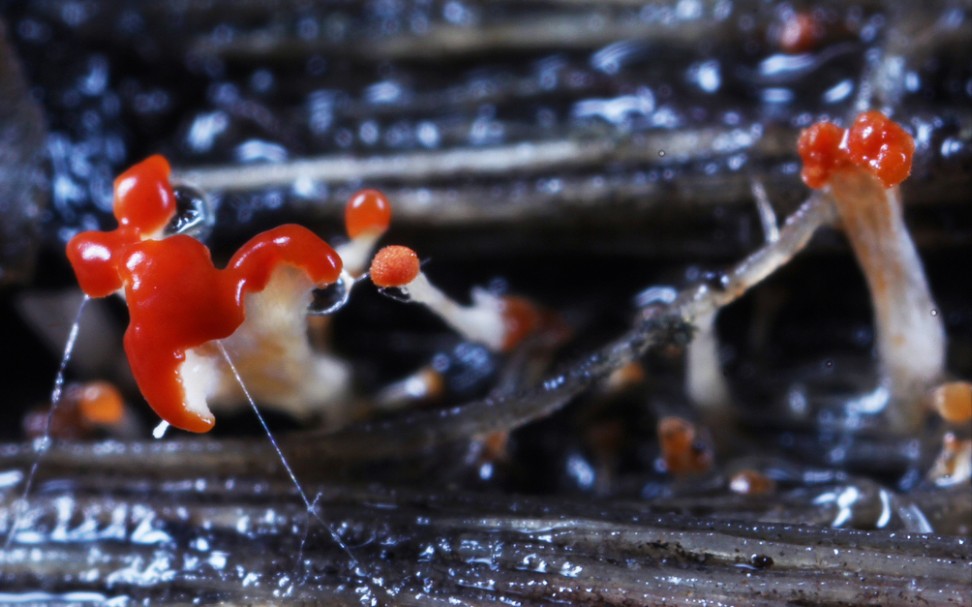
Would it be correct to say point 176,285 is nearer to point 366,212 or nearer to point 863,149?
point 366,212

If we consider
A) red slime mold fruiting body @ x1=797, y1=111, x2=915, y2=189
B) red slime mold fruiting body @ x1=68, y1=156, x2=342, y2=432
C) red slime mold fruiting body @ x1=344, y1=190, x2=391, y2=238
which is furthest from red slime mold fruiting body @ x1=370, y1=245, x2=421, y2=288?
red slime mold fruiting body @ x1=797, y1=111, x2=915, y2=189

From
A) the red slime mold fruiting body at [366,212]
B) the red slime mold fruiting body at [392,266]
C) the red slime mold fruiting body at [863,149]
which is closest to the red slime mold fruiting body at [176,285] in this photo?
the red slime mold fruiting body at [392,266]

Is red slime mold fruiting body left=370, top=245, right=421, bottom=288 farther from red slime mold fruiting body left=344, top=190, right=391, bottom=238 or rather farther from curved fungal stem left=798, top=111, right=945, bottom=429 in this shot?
curved fungal stem left=798, top=111, right=945, bottom=429

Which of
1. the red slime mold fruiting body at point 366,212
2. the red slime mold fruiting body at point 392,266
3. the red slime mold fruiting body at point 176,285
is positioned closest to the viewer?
the red slime mold fruiting body at point 176,285

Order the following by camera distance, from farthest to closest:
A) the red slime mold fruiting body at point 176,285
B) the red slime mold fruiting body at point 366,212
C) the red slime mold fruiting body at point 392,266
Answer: the red slime mold fruiting body at point 366,212 → the red slime mold fruiting body at point 392,266 → the red slime mold fruiting body at point 176,285

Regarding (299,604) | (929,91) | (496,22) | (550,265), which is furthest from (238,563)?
(929,91)

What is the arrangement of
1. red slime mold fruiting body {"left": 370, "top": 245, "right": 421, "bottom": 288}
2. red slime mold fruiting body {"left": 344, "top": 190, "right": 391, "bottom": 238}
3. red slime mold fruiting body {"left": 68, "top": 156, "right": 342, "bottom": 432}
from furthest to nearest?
red slime mold fruiting body {"left": 344, "top": 190, "right": 391, "bottom": 238} → red slime mold fruiting body {"left": 370, "top": 245, "right": 421, "bottom": 288} → red slime mold fruiting body {"left": 68, "top": 156, "right": 342, "bottom": 432}

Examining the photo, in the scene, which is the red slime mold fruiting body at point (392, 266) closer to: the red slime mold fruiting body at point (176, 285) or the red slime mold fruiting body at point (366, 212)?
the red slime mold fruiting body at point (176, 285)

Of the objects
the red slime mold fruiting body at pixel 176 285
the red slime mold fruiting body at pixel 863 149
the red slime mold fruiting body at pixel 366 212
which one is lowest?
the red slime mold fruiting body at pixel 176 285

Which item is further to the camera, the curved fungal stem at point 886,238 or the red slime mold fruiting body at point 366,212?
the red slime mold fruiting body at point 366,212

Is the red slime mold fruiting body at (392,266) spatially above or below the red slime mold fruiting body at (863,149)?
below

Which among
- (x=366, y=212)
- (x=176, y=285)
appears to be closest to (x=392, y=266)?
(x=366, y=212)
